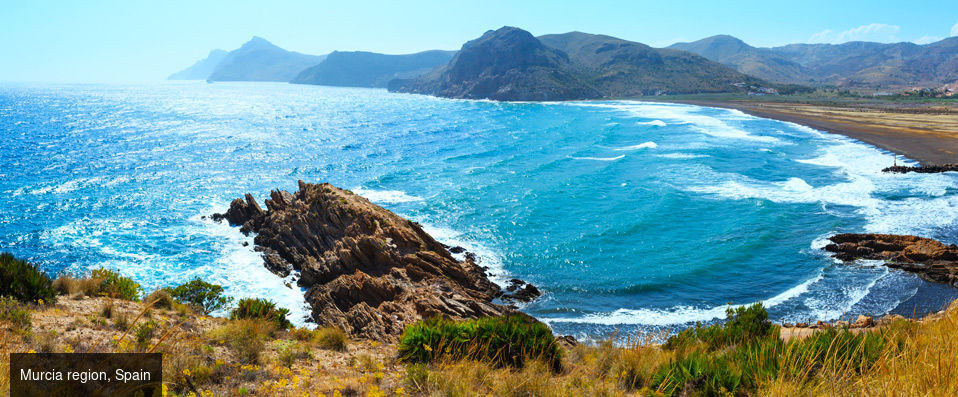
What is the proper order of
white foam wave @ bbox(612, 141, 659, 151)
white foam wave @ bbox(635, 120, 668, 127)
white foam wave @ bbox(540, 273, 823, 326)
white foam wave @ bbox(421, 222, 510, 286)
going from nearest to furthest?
1. white foam wave @ bbox(540, 273, 823, 326)
2. white foam wave @ bbox(421, 222, 510, 286)
3. white foam wave @ bbox(612, 141, 659, 151)
4. white foam wave @ bbox(635, 120, 668, 127)

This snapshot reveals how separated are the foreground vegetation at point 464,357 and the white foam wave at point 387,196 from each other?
28.7m

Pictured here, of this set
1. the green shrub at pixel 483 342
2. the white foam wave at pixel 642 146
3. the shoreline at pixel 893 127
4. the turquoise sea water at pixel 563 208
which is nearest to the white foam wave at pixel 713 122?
the turquoise sea water at pixel 563 208

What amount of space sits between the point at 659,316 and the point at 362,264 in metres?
15.3

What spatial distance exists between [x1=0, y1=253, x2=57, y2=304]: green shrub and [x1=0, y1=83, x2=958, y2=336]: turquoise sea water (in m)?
11.9

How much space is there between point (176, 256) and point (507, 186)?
27.7 metres

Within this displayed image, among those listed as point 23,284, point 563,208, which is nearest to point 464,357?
point 23,284

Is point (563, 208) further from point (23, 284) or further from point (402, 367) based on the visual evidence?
point (23, 284)

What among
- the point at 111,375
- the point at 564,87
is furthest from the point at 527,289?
the point at 564,87

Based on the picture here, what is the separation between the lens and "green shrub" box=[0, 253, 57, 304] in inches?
413

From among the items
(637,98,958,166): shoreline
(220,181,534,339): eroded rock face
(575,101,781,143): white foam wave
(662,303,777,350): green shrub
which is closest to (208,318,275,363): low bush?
(220,181,534,339): eroded rock face

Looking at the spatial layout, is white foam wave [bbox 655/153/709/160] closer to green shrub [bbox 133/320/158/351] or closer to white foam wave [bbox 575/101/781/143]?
white foam wave [bbox 575/101/781/143]

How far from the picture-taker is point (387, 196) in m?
42.3

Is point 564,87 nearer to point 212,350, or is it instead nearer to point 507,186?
point 507,186

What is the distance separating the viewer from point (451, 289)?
21.9 m
